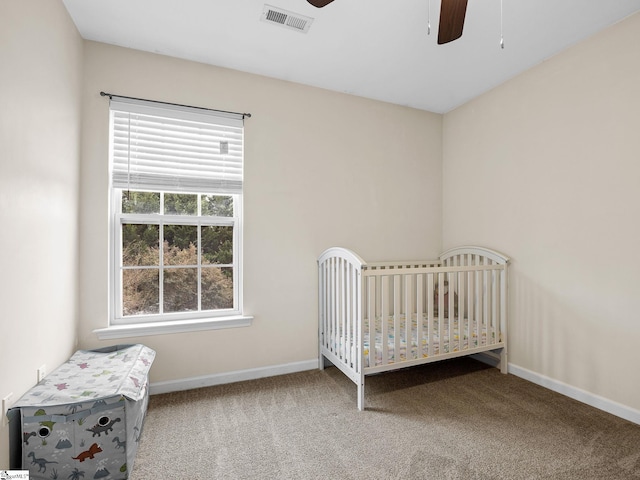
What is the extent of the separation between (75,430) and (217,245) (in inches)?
53.5

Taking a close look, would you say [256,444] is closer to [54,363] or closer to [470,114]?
[54,363]

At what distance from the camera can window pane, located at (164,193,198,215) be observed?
7.54 ft

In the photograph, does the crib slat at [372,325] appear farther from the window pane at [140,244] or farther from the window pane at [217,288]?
the window pane at [140,244]

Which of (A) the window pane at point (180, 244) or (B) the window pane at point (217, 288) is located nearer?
(A) the window pane at point (180, 244)

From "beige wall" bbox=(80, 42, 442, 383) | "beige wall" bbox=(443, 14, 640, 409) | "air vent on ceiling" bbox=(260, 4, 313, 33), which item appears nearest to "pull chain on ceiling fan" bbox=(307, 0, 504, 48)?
"air vent on ceiling" bbox=(260, 4, 313, 33)

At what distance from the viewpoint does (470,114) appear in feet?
9.56

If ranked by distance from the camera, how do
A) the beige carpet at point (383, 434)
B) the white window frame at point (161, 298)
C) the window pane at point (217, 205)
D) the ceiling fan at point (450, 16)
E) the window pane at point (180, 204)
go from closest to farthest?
the ceiling fan at point (450, 16), the beige carpet at point (383, 434), the white window frame at point (161, 298), the window pane at point (180, 204), the window pane at point (217, 205)

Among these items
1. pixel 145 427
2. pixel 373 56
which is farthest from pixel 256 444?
pixel 373 56

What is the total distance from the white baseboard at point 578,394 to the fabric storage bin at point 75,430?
2607 mm

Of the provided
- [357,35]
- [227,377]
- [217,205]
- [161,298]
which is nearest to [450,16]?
[357,35]

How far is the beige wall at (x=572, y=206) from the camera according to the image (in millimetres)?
1879

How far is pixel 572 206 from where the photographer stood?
7.00ft

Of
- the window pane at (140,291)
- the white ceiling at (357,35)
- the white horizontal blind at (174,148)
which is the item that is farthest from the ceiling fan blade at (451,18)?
the window pane at (140,291)

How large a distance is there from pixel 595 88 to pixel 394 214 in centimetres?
160
